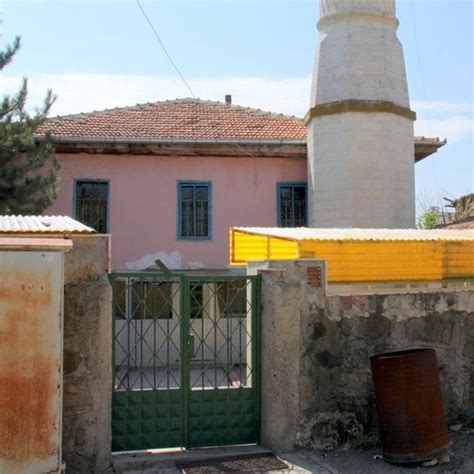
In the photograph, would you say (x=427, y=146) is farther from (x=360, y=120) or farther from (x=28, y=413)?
(x=28, y=413)

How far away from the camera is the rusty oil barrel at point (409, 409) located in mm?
5656

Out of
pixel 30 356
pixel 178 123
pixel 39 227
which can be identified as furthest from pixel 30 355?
pixel 178 123

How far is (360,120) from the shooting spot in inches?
470

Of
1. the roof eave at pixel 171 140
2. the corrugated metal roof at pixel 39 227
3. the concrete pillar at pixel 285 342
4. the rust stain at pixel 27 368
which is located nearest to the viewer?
the rust stain at pixel 27 368

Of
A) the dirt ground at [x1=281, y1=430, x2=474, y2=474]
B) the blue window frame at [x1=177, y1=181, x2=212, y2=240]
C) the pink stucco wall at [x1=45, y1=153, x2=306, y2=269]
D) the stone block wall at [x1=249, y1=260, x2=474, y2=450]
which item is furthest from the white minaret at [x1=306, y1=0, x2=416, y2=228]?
the dirt ground at [x1=281, y1=430, x2=474, y2=474]

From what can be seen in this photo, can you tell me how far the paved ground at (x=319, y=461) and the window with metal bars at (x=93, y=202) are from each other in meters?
8.16

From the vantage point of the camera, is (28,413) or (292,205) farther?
(292,205)

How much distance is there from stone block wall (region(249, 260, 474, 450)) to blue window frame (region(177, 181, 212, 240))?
6.83m

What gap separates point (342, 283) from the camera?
6.36 meters

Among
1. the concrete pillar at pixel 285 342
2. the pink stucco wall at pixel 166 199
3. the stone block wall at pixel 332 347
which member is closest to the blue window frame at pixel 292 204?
the pink stucco wall at pixel 166 199

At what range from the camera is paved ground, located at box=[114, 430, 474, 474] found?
18.2ft

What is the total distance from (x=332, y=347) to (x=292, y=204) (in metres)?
7.61

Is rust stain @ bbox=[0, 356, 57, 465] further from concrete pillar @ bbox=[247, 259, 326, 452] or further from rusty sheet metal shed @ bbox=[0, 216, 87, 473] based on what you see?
concrete pillar @ bbox=[247, 259, 326, 452]

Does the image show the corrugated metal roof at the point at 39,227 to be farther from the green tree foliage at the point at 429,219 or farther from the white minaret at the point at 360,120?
the green tree foliage at the point at 429,219
